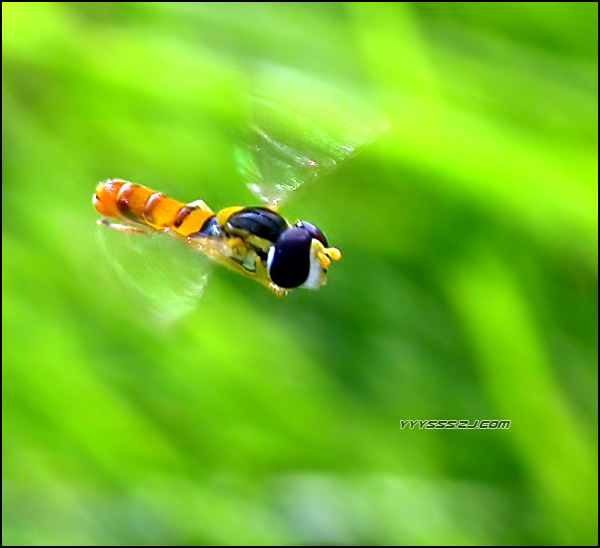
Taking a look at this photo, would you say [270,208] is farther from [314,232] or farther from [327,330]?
[327,330]

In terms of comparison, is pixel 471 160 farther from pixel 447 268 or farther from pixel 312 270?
pixel 312 270

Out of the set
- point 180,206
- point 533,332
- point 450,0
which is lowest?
point 180,206

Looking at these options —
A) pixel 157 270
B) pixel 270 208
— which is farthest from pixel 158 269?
pixel 270 208

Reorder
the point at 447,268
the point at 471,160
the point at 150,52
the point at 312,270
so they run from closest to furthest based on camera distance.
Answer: the point at 312,270
the point at 471,160
the point at 447,268
the point at 150,52

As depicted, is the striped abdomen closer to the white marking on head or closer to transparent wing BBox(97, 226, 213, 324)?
transparent wing BBox(97, 226, 213, 324)

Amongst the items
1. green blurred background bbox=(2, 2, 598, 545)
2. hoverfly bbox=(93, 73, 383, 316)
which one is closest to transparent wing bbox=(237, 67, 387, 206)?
hoverfly bbox=(93, 73, 383, 316)

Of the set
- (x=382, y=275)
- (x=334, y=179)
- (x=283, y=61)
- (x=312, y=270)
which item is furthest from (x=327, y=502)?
(x=312, y=270)
